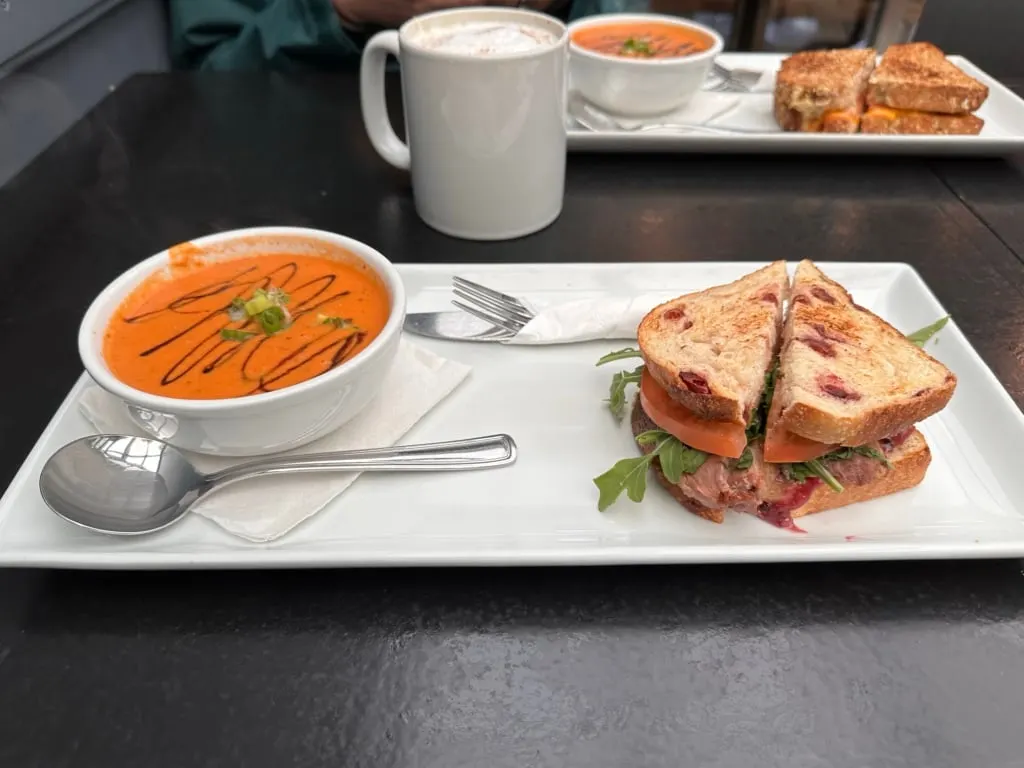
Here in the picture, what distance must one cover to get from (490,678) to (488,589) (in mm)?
139

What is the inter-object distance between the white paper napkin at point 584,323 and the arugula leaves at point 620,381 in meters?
0.10

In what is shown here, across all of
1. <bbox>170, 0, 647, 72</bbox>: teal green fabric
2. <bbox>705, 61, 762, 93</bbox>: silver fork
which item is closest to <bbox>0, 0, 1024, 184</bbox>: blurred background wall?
<bbox>170, 0, 647, 72</bbox>: teal green fabric

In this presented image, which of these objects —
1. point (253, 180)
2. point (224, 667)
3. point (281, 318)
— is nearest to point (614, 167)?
point (253, 180)

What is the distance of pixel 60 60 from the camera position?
3.13 meters

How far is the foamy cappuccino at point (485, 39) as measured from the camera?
5.74 ft

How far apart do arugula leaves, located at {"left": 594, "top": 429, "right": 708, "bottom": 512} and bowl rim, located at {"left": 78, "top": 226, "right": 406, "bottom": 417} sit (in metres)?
0.42

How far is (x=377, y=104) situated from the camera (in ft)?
6.79

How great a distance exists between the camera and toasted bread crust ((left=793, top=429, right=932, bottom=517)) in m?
1.17

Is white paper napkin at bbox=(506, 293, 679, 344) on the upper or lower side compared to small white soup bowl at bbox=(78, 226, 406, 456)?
lower

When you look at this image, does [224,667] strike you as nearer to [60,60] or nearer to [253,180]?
[253,180]

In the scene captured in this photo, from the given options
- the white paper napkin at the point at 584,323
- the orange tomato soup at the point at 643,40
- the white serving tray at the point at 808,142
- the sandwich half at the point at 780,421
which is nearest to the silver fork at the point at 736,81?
the orange tomato soup at the point at 643,40

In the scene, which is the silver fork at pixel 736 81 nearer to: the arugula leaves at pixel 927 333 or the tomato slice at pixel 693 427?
the arugula leaves at pixel 927 333

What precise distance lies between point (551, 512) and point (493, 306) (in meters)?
0.58

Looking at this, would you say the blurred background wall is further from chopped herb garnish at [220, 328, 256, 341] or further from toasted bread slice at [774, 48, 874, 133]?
chopped herb garnish at [220, 328, 256, 341]
